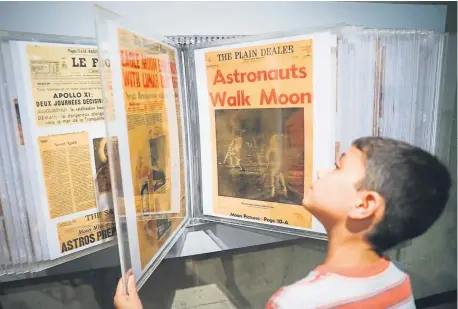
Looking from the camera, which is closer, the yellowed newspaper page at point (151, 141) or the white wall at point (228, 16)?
the yellowed newspaper page at point (151, 141)

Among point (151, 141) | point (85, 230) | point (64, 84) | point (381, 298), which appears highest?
point (64, 84)

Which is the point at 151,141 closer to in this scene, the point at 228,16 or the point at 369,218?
the point at 228,16

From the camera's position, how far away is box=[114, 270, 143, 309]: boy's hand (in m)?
0.62

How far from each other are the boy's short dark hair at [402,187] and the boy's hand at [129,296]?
47 centimetres

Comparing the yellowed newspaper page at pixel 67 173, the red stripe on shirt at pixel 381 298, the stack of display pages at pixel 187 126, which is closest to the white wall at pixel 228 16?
the stack of display pages at pixel 187 126

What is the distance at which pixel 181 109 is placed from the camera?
85 centimetres

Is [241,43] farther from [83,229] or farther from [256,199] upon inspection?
[83,229]

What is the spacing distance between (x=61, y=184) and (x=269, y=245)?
1.89 ft

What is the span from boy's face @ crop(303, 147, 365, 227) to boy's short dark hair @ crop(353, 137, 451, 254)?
0.06 feet

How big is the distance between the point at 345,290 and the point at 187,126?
0.53 metres

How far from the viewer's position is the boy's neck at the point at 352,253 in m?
0.68

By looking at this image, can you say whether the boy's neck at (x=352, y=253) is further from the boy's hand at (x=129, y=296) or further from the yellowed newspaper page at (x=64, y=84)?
the yellowed newspaper page at (x=64, y=84)

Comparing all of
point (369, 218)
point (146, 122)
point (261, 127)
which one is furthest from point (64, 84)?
point (369, 218)

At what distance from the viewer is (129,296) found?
639 millimetres
